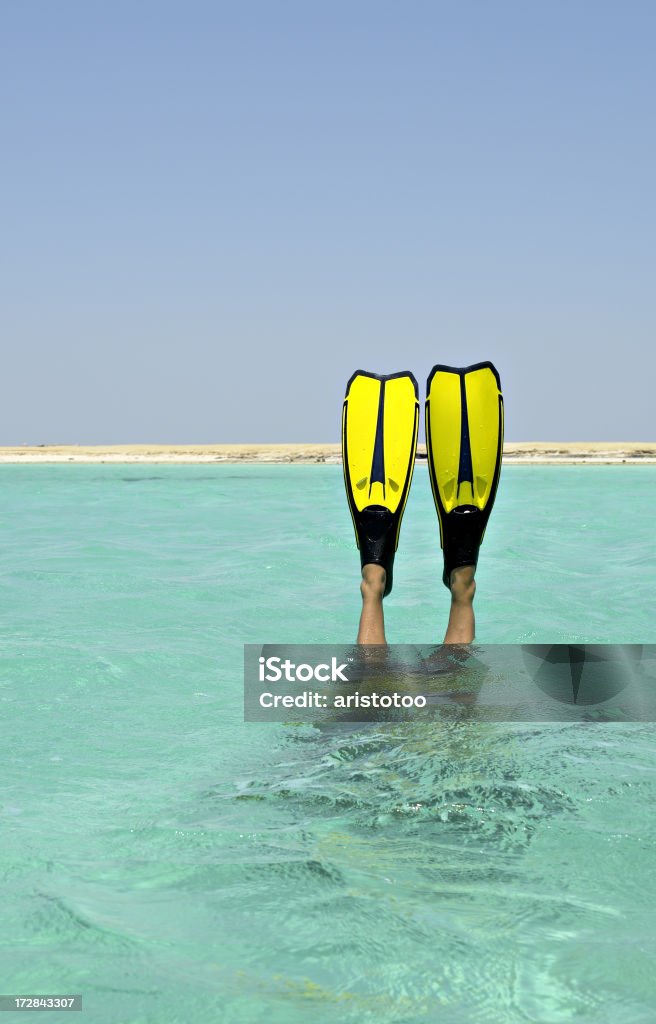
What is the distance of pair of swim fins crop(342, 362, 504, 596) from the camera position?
3.78 m

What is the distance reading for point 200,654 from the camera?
15.8 feet

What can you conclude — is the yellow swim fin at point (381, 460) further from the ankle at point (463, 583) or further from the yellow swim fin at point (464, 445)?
the ankle at point (463, 583)

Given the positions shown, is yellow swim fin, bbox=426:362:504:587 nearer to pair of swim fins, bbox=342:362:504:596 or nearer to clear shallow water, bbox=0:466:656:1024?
pair of swim fins, bbox=342:362:504:596

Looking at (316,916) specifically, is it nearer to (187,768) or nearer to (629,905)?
(629,905)

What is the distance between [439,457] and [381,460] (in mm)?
234

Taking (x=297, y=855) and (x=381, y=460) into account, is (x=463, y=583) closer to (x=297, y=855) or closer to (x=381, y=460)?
(x=381, y=460)

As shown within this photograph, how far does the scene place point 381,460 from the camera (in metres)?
3.83

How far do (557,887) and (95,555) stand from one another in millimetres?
7603

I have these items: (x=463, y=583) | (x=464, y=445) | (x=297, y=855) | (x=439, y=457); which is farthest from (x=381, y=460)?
(x=297, y=855)

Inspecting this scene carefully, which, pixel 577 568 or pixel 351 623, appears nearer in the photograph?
pixel 351 623

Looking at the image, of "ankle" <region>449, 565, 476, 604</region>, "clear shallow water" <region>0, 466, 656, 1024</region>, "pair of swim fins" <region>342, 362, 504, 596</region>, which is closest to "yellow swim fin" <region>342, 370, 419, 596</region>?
"pair of swim fins" <region>342, 362, 504, 596</region>

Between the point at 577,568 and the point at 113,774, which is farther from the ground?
the point at 113,774

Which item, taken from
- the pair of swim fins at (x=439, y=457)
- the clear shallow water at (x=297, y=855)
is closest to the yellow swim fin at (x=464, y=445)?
the pair of swim fins at (x=439, y=457)

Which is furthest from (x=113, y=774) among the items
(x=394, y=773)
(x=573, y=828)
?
(x=573, y=828)
